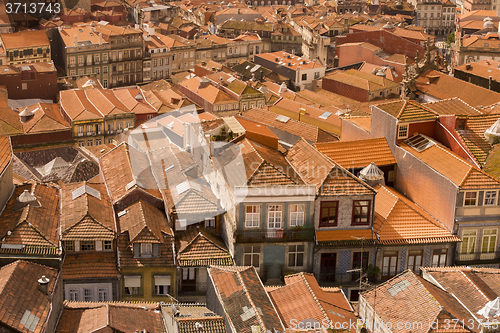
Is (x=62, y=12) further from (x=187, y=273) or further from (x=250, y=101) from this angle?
(x=187, y=273)

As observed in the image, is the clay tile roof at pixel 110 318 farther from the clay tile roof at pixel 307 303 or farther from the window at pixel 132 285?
the clay tile roof at pixel 307 303

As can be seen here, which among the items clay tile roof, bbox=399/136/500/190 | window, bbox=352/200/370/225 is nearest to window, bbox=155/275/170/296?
window, bbox=352/200/370/225

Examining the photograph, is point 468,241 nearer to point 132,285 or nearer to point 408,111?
point 408,111

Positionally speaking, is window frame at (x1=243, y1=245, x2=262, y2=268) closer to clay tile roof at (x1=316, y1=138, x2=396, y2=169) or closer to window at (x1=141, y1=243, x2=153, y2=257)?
window at (x1=141, y1=243, x2=153, y2=257)

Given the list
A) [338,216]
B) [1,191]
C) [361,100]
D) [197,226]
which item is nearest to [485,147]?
[338,216]

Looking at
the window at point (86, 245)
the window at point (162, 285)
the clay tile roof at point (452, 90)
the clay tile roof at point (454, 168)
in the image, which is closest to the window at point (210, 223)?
the window at point (162, 285)
